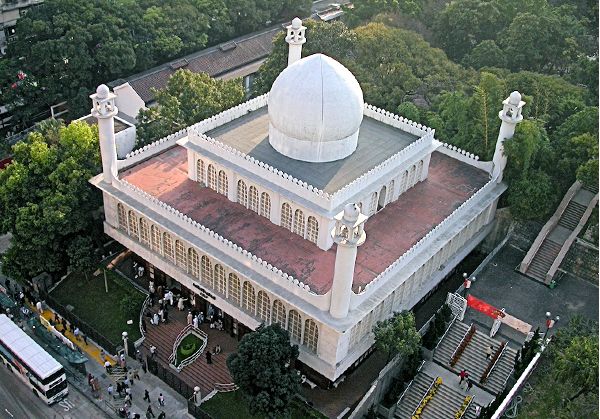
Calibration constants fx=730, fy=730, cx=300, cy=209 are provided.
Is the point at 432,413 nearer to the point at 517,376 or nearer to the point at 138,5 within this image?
the point at 517,376

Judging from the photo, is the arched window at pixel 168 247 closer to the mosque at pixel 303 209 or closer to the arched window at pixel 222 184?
the mosque at pixel 303 209

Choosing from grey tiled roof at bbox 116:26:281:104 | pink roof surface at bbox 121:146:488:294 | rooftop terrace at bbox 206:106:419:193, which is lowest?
grey tiled roof at bbox 116:26:281:104

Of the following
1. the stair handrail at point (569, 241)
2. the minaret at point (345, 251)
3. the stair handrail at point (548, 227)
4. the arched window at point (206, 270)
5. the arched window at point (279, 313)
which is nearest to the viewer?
the minaret at point (345, 251)

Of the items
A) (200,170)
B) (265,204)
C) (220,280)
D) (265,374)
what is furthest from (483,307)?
(200,170)

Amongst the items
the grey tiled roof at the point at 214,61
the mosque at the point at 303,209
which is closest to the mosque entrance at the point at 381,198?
the mosque at the point at 303,209

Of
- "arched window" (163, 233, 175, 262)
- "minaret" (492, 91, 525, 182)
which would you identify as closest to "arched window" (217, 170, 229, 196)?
"arched window" (163, 233, 175, 262)

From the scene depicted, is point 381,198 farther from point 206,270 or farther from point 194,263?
point 194,263

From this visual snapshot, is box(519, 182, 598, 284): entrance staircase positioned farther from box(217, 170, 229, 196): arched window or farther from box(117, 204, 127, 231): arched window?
box(117, 204, 127, 231): arched window
